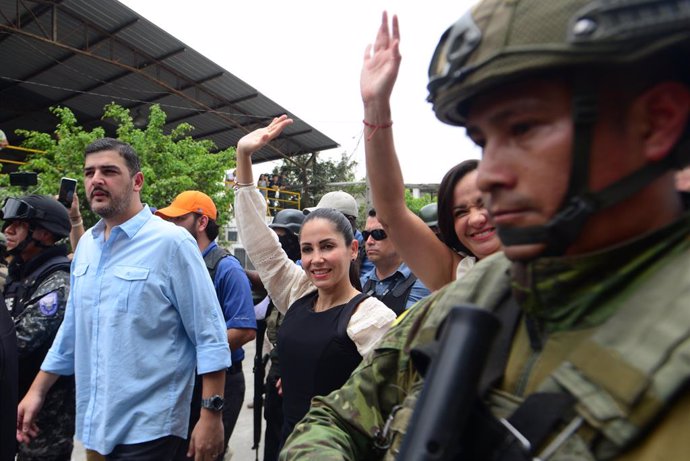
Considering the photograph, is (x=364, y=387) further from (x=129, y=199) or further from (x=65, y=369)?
(x=65, y=369)

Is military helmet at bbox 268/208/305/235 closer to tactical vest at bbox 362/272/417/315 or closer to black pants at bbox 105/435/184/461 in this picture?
tactical vest at bbox 362/272/417/315

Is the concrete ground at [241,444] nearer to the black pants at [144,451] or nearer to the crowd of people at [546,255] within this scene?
the black pants at [144,451]

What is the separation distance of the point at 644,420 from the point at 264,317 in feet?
12.1

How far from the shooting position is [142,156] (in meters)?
13.7

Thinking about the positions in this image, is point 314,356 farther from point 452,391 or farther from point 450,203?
point 452,391

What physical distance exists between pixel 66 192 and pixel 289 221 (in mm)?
1793

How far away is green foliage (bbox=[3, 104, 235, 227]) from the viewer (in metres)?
12.8

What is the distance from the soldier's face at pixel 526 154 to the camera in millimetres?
869

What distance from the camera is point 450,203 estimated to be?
2162mm

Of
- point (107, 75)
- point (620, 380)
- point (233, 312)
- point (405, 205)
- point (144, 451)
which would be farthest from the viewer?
point (107, 75)

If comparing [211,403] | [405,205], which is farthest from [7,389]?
→ [405,205]

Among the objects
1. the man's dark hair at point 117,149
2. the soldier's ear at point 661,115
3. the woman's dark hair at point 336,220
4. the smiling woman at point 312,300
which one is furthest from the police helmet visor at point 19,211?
the soldier's ear at point 661,115

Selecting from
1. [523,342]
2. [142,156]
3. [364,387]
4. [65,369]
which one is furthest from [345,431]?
[142,156]

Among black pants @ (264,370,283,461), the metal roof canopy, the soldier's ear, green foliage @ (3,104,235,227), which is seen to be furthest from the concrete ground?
the metal roof canopy
